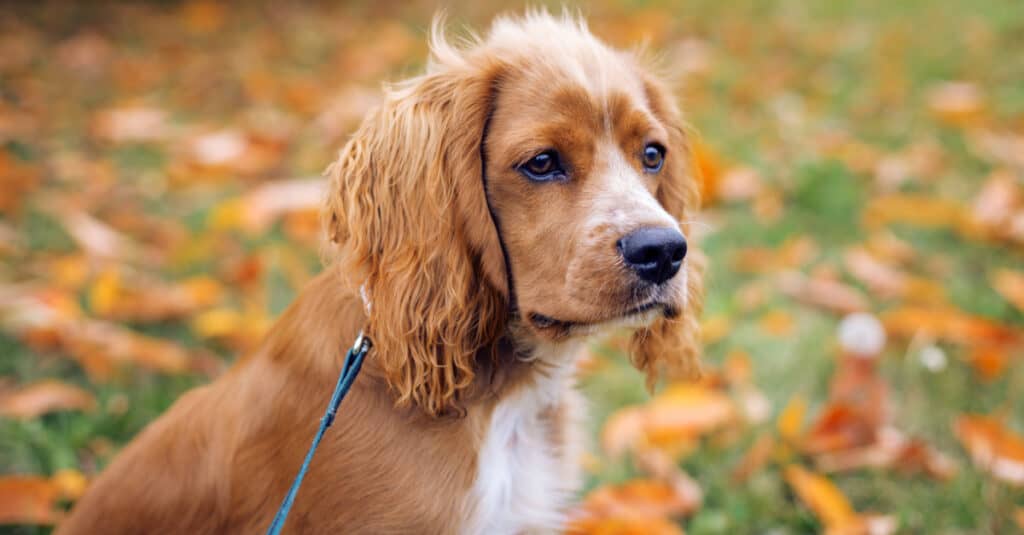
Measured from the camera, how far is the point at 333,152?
6.30 meters

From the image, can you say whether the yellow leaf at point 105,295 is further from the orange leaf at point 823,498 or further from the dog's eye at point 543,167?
the orange leaf at point 823,498

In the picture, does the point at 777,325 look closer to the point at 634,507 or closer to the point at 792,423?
the point at 792,423

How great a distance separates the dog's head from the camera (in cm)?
230

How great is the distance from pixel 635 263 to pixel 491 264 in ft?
1.39

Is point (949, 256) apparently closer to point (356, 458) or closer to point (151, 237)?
point (356, 458)

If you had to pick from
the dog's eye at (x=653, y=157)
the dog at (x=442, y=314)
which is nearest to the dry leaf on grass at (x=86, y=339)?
the dog at (x=442, y=314)

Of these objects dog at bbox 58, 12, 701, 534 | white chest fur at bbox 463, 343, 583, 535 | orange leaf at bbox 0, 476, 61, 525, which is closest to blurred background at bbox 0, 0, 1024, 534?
orange leaf at bbox 0, 476, 61, 525

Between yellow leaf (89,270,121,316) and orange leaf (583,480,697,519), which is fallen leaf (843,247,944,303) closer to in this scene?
orange leaf (583,480,697,519)

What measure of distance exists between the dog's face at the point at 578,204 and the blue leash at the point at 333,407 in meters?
0.48

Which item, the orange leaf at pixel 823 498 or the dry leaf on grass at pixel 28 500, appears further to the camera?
the orange leaf at pixel 823 498

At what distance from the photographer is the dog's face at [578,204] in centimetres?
228

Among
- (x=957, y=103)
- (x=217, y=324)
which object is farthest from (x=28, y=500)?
(x=957, y=103)

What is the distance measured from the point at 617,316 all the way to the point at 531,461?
59 cm

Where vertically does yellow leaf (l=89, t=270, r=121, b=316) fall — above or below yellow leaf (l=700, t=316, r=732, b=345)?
above
